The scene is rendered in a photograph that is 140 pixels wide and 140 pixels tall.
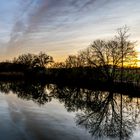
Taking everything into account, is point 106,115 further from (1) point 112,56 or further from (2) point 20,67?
(2) point 20,67

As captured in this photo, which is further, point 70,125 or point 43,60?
point 43,60

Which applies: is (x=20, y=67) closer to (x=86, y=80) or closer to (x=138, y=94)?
(x=86, y=80)

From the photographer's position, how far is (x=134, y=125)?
20.7 m

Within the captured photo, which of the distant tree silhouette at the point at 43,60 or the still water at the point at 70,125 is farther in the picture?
the distant tree silhouette at the point at 43,60

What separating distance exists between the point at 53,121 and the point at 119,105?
38.3ft

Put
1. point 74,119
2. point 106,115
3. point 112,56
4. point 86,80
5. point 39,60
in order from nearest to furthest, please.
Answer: point 74,119 → point 106,115 → point 112,56 → point 86,80 → point 39,60

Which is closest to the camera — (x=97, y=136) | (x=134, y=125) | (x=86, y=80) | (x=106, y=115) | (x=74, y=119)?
(x=97, y=136)

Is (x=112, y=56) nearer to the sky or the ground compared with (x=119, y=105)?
nearer to the sky

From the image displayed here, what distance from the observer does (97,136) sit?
16.9 meters

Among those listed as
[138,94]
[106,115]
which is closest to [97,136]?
[106,115]

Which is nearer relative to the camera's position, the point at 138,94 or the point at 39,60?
the point at 138,94

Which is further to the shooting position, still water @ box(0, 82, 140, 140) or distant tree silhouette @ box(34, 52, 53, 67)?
distant tree silhouette @ box(34, 52, 53, 67)

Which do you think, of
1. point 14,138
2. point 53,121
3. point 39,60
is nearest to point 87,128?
point 53,121

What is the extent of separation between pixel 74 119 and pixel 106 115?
3431 mm
